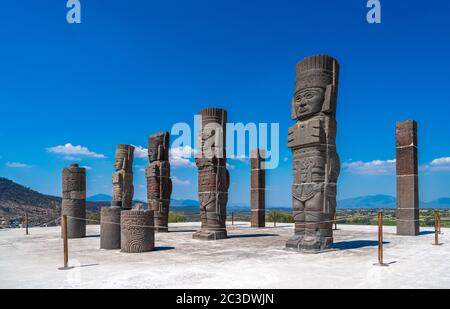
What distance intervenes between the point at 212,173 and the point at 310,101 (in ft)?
16.3

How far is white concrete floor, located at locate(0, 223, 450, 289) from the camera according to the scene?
5.89 metres

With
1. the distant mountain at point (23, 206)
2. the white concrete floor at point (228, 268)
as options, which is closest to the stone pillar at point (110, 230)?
the white concrete floor at point (228, 268)

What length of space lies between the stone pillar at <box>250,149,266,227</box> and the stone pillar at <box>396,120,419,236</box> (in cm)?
720

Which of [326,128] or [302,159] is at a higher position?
[326,128]

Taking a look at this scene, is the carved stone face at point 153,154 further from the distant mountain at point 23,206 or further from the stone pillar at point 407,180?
the stone pillar at point 407,180

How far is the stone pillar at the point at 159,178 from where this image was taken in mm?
16172

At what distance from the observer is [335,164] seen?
400 inches

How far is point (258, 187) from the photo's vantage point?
20.0 meters

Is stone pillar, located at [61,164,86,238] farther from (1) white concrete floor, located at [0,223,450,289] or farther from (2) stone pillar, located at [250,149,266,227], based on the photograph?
(2) stone pillar, located at [250,149,266,227]

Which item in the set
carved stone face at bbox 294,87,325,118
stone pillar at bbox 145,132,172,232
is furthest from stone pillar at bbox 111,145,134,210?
carved stone face at bbox 294,87,325,118
